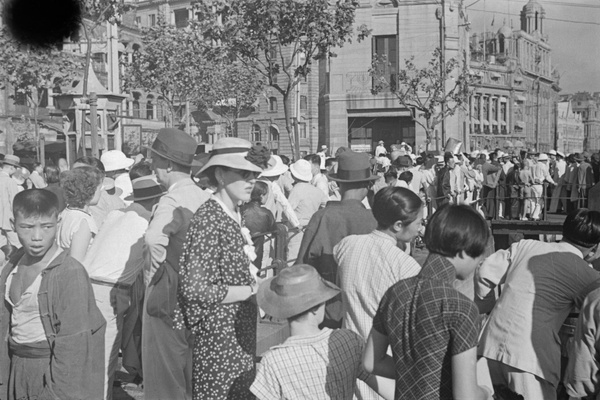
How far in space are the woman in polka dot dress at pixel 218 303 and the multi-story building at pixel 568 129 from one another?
5159 inches

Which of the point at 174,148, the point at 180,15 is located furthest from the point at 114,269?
the point at 180,15

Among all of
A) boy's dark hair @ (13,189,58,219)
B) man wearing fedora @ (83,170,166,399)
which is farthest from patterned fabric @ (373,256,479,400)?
man wearing fedora @ (83,170,166,399)

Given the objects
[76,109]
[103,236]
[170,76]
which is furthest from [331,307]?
[170,76]

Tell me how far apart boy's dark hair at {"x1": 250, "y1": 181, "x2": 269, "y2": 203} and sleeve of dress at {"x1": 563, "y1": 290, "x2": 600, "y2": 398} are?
220 inches

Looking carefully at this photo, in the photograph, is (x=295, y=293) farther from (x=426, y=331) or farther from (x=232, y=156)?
(x=232, y=156)

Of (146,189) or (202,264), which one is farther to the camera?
(146,189)

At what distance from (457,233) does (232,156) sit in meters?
1.55

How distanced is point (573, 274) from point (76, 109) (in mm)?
15971

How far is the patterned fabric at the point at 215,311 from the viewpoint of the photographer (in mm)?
4022

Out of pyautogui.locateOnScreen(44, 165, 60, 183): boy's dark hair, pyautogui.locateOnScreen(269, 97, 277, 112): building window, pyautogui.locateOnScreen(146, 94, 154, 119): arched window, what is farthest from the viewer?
pyautogui.locateOnScreen(146, 94, 154, 119): arched window

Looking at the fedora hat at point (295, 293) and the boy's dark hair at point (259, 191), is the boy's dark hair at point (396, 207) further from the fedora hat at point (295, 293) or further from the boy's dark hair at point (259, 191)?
the boy's dark hair at point (259, 191)

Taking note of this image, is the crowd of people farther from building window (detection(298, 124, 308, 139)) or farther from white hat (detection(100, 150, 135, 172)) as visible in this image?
building window (detection(298, 124, 308, 139))

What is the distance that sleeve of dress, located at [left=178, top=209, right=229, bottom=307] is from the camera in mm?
3973

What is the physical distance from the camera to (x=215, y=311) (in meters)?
4.07
